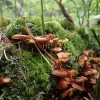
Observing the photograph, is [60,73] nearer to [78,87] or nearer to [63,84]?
[63,84]

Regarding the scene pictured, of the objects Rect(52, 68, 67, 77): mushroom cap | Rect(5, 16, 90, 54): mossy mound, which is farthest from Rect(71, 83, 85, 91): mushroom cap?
Rect(5, 16, 90, 54): mossy mound

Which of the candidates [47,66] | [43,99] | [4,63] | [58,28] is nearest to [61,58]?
[47,66]

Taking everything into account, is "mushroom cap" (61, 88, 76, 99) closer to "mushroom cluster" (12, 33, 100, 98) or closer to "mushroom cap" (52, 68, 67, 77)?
"mushroom cluster" (12, 33, 100, 98)

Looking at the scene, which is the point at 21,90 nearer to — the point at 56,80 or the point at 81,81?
the point at 56,80

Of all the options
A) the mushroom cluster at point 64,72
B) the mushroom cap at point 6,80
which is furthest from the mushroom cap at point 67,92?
the mushroom cap at point 6,80

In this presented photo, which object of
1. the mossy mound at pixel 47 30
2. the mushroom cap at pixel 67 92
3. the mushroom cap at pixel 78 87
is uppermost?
the mossy mound at pixel 47 30

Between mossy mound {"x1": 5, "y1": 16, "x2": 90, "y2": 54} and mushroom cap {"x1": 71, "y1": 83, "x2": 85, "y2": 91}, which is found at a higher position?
mossy mound {"x1": 5, "y1": 16, "x2": 90, "y2": 54}

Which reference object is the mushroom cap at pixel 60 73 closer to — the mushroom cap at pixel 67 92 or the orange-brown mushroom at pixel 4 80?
the mushroom cap at pixel 67 92

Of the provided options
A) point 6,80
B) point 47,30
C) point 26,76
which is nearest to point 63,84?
point 26,76
